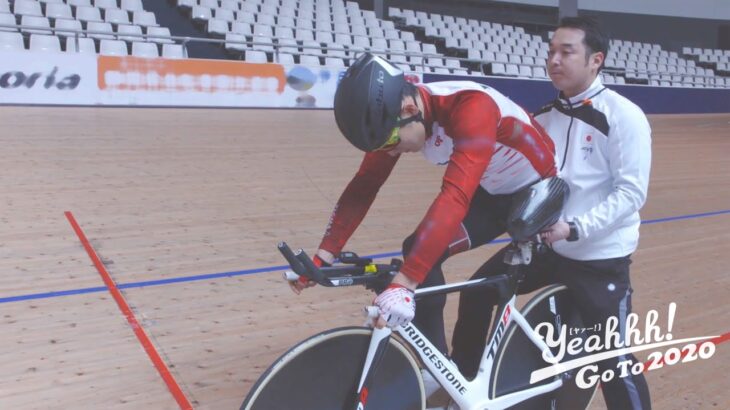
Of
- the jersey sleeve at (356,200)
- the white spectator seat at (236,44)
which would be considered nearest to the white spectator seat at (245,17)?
the white spectator seat at (236,44)

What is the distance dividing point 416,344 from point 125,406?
1.02 m

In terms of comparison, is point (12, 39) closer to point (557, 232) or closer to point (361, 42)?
point (361, 42)

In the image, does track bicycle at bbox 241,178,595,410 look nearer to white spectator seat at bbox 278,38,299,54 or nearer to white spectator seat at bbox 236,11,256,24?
white spectator seat at bbox 278,38,299,54

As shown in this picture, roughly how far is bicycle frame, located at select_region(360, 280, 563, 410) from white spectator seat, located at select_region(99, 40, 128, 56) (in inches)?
339

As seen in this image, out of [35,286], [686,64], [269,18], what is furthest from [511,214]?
[686,64]

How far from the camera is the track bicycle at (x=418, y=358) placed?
4.99ft

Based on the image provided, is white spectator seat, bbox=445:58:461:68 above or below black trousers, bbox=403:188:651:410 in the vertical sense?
below

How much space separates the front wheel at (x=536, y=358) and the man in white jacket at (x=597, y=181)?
3.0 inches

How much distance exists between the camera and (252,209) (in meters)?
4.68

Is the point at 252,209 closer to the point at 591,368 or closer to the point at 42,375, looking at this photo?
the point at 42,375

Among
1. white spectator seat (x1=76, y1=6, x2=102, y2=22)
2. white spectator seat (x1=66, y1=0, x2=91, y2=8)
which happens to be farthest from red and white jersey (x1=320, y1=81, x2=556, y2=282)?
white spectator seat (x1=66, y1=0, x2=91, y2=8)

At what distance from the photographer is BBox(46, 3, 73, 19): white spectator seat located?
9.89m

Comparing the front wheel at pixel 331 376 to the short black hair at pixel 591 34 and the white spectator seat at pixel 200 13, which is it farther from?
the white spectator seat at pixel 200 13

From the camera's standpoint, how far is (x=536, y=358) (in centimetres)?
202
